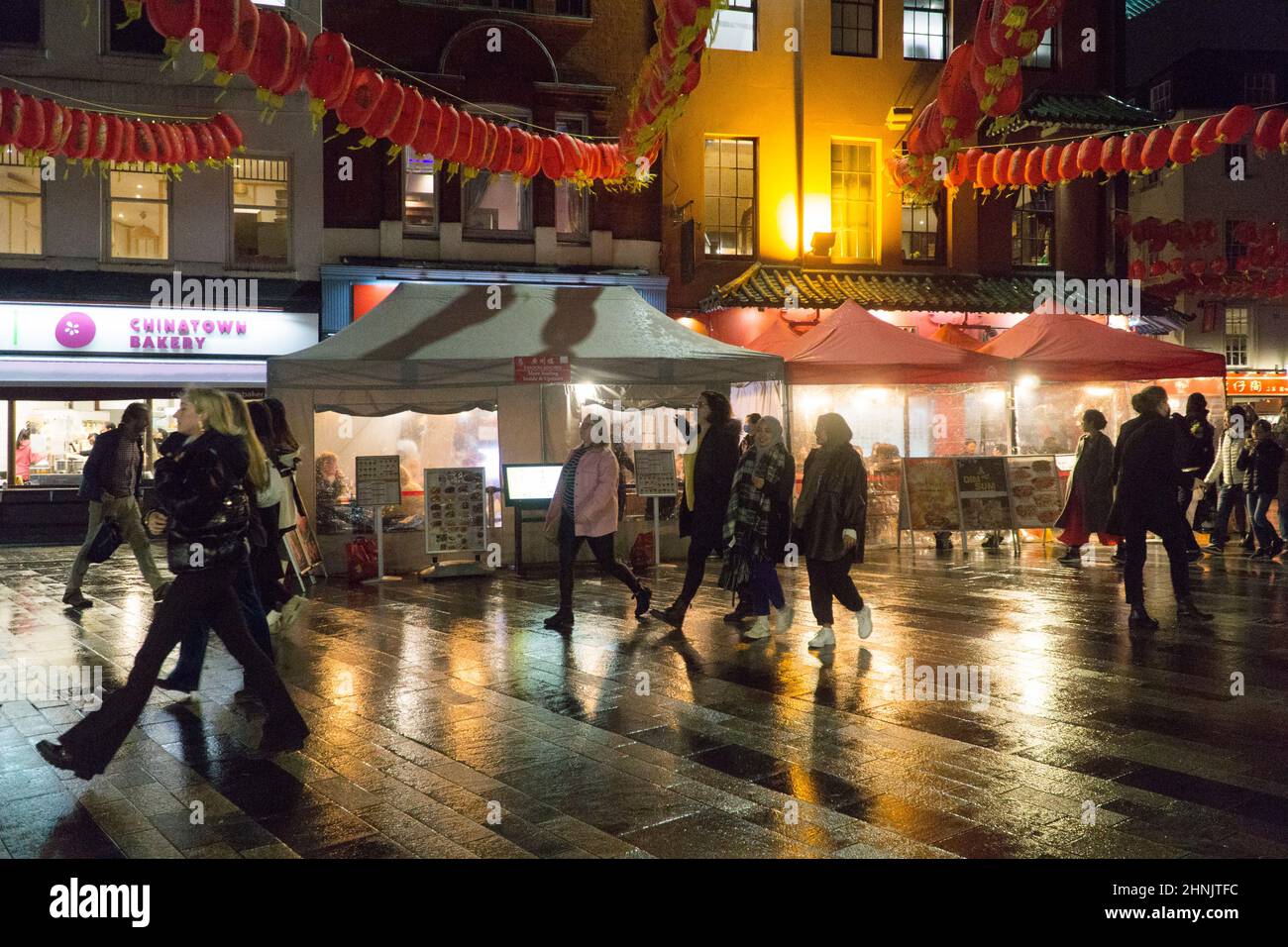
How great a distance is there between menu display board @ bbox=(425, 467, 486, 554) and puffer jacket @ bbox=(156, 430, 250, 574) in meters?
7.83

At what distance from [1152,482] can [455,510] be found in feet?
26.0

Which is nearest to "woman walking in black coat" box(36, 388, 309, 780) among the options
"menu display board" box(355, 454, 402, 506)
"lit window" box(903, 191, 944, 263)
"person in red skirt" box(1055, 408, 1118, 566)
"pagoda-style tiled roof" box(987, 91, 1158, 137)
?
"menu display board" box(355, 454, 402, 506)

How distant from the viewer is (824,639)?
28.0 ft

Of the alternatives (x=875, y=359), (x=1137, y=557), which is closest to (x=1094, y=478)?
(x=875, y=359)

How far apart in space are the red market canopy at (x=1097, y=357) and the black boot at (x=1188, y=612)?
746 centimetres

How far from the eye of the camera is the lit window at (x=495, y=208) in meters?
20.2

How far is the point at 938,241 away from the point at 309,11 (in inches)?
501

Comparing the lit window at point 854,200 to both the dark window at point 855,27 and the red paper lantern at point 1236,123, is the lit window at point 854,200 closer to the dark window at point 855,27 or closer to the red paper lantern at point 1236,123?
the dark window at point 855,27

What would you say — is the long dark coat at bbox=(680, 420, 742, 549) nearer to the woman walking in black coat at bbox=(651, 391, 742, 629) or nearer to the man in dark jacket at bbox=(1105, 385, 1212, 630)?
the woman walking in black coat at bbox=(651, 391, 742, 629)

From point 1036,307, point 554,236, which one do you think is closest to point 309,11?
point 554,236

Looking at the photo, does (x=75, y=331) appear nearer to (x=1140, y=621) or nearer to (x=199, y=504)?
(x=199, y=504)

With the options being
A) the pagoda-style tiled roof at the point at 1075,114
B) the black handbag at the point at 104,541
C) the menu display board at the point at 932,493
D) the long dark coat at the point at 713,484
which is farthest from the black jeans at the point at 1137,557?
the pagoda-style tiled roof at the point at 1075,114

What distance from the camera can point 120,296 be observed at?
18.6 m

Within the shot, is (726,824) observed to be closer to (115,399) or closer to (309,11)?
(115,399)
